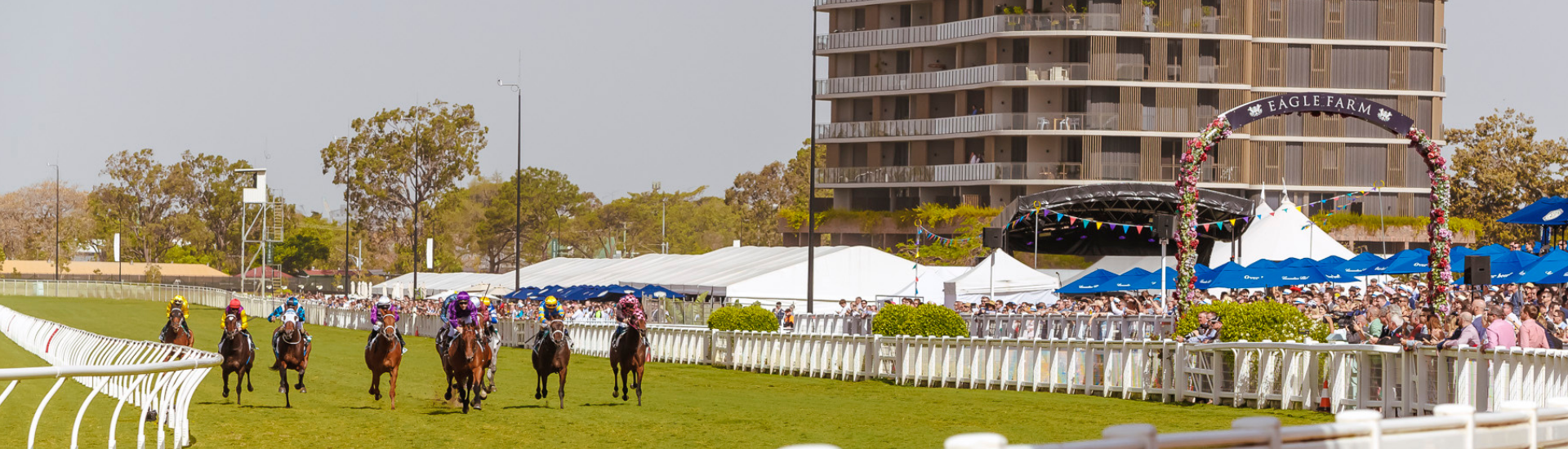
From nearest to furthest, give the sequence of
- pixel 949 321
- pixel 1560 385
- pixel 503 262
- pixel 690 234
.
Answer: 1. pixel 1560 385
2. pixel 949 321
3. pixel 503 262
4. pixel 690 234

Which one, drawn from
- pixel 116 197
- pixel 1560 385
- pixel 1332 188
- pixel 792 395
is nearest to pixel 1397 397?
pixel 1560 385

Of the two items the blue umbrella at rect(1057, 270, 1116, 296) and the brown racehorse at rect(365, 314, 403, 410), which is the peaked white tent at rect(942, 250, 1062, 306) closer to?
the blue umbrella at rect(1057, 270, 1116, 296)

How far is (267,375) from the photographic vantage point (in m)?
27.6

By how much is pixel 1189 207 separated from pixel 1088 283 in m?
11.7

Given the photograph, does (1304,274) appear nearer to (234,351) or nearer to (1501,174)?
(234,351)

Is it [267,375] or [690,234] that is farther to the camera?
[690,234]

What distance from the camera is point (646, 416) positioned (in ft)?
61.3

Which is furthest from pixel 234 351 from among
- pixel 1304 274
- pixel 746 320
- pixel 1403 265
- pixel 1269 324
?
pixel 1403 265

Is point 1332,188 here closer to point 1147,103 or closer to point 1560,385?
point 1147,103

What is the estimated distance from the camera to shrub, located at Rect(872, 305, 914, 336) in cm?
2638

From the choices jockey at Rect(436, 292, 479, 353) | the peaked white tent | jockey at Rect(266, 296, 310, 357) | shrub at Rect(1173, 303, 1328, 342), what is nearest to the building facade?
the peaked white tent

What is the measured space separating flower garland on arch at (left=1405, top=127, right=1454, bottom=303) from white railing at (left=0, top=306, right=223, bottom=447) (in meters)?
16.0

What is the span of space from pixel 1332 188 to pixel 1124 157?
10.1m

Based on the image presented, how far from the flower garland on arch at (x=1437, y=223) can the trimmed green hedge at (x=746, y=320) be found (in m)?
13.0
